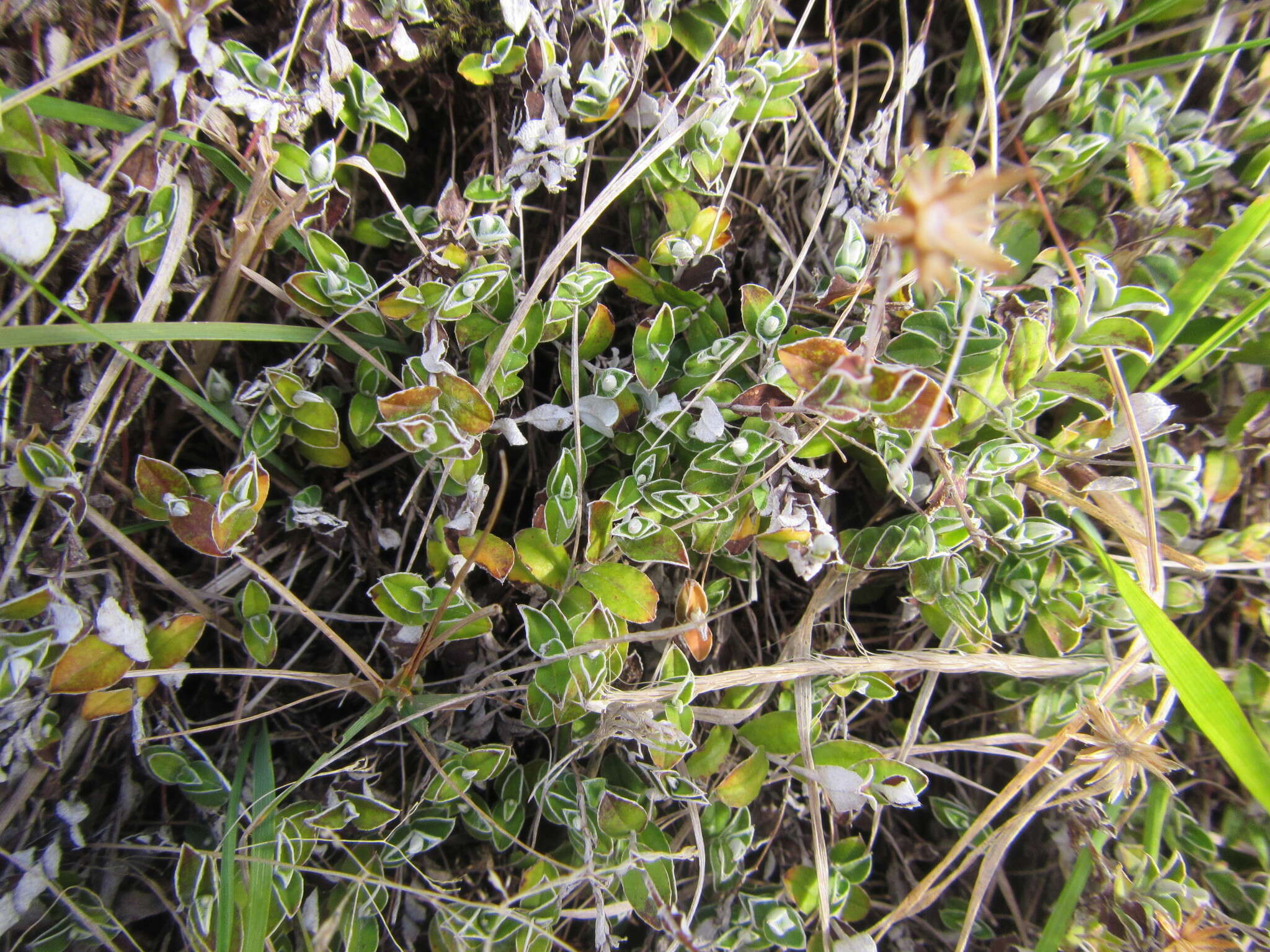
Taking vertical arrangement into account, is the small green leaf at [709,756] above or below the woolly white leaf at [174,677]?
above

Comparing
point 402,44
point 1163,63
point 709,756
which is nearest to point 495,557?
point 709,756

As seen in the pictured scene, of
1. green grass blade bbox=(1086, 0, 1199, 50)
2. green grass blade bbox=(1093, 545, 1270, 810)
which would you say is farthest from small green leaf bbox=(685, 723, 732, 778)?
green grass blade bbox=(1086, 0, 1199, 50)

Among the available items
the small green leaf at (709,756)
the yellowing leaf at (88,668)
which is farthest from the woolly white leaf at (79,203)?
the small green leaf at (709,756)

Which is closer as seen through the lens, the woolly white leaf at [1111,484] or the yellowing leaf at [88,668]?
the yellowing leaf at [88,668]

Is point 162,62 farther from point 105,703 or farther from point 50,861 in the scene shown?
point 50,861

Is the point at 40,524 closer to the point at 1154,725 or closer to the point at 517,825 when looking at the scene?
the point at 517,825

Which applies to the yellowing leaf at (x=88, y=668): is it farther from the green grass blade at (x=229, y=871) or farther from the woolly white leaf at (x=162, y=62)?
the woolly white leaf at (x=162, y=62)
